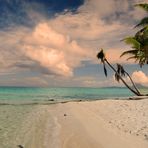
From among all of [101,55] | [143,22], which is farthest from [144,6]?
[101,55]

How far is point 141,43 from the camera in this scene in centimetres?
3497

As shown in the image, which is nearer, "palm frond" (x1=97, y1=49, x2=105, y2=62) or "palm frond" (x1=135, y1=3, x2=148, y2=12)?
"palm frond" (x1=135, y1=3, x2=148, y2=12)

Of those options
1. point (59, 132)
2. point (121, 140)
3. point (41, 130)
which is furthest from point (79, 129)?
point (121, 140)

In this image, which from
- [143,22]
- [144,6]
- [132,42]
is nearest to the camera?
[144,6]

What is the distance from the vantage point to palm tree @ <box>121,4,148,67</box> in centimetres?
3219

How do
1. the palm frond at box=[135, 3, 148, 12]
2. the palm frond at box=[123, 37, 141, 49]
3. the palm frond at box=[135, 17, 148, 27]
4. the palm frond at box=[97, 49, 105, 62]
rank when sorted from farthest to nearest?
the palm frond at box=[97, 49, 105, 62], the palm frond at box=[123, 37, 141, 49], the palm frond at box=[135, 17, 148, 27], the palm frond at box=[135, 3, 148, 12]

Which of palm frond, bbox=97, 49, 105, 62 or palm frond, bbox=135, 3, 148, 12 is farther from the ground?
palm frond, bbox=135, 3, 148, 12

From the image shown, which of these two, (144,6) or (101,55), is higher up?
(144,6)

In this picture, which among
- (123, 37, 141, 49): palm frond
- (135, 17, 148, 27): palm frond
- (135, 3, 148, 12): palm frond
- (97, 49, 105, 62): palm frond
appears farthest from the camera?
(97, 49, 105, 62): palm frond

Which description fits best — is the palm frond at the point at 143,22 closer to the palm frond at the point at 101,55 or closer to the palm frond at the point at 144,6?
A: the palm frond at the point at 144,6

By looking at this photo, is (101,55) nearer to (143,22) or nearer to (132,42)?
(132,42)

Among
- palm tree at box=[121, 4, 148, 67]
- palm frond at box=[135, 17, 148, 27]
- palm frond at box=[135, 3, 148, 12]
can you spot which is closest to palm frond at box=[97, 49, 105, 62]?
palm tree at box=[121, 4, 148, 67]

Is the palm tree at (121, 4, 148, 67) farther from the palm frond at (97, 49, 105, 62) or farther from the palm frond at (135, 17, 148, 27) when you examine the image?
the palm frond at (97, 49, 105, 62)

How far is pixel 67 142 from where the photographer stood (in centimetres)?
1024
